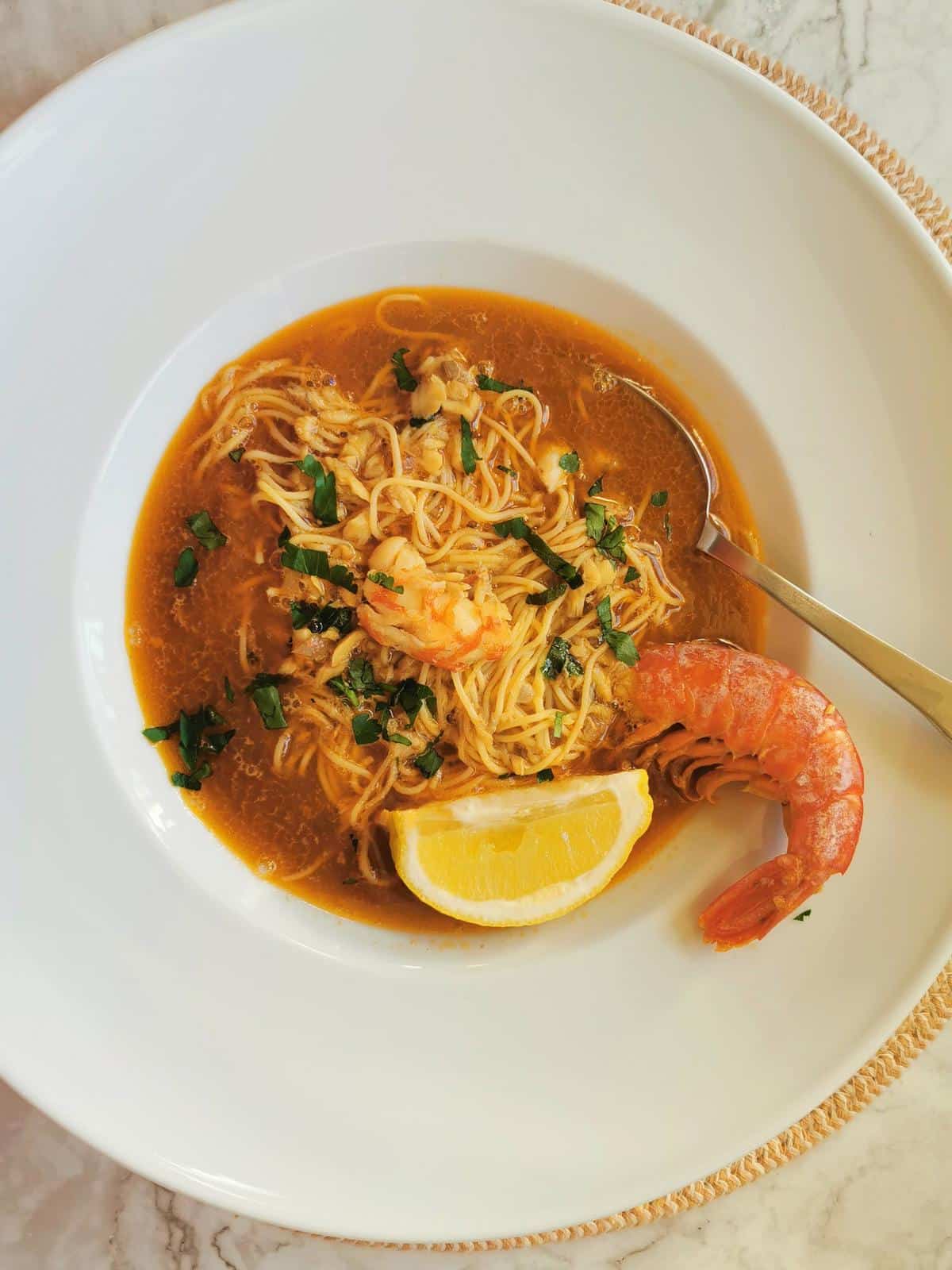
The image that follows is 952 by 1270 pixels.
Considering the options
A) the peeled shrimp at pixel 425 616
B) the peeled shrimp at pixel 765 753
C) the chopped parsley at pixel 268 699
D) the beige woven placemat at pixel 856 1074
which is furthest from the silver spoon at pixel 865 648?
the chopped parsley at pixel 268 699

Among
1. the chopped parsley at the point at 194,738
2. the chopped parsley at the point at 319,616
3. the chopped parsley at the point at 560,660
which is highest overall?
the chopped parsley at the point at 560,660

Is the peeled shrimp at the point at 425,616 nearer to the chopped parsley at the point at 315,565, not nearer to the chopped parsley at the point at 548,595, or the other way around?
the chopped parsley at the point at 315,565

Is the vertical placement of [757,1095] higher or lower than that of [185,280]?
lower

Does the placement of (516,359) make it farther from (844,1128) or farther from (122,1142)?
(844,1128)

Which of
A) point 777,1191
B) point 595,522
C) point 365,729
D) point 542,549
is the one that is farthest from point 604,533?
point 777,1191

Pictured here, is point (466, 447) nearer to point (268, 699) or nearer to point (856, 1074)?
point (268, 699)

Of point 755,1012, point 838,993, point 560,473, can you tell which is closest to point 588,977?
point 755,1012

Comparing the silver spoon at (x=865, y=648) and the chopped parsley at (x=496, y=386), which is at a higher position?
the silver spoon at (x=865, y=648)
